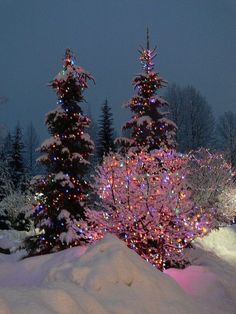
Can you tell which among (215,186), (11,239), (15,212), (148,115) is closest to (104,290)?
(148,115)

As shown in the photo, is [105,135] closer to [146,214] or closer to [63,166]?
[63,166]

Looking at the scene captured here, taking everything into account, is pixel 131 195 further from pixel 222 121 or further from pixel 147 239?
pixel 222 121

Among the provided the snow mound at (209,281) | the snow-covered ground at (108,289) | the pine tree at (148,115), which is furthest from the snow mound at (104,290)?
the pine tree at (148,115)

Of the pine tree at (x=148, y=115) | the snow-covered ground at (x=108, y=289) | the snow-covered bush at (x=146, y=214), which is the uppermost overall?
the pine tree at (x=148, y=115)

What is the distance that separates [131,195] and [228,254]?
965 centimetres

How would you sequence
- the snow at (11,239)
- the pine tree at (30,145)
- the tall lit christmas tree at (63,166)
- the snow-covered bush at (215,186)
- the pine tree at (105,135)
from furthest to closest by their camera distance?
the pine tree at (30,145), the pine tree at (105,135), the snow-covered bush at (215,186), the snow at (11,239), the tall lit christmas tree at (63,166)

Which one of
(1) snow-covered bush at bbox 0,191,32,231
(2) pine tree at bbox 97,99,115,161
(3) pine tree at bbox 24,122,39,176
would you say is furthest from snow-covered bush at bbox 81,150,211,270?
(3) pine tree at bbox 24,122,39,176

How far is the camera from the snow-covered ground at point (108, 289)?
533 cm

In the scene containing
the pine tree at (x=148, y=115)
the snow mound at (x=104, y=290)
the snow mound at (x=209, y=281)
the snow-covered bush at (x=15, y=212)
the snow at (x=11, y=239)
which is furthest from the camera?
the snow-covered bush at (x=15, y=212)

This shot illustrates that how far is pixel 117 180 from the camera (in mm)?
12992

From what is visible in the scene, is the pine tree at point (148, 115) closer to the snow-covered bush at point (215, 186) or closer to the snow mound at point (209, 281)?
the snow-covered bush at point (215, 186)

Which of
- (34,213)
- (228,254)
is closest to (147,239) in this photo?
(34,213)

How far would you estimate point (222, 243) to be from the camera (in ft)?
74.0

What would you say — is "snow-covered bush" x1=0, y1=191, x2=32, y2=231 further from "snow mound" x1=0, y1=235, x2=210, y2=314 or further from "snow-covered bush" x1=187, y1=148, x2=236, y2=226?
"snow mound" x1=0, y1=235, x2=210, y2=314
